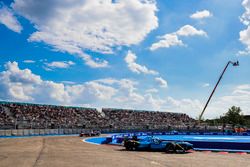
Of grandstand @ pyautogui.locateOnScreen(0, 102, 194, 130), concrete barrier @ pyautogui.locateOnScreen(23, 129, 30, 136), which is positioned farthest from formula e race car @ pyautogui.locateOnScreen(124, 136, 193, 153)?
grandstand @ pyautogui.locateOnScreen(0, 102, 194, 130)

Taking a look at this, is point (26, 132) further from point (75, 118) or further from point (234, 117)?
point (234, 117)

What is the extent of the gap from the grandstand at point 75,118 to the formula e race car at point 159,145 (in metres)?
33.4

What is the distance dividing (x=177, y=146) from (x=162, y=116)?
69986 mm

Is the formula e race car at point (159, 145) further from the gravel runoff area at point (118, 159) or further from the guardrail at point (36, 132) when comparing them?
the guardrail at point (36, 132)

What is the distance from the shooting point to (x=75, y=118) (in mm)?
70750

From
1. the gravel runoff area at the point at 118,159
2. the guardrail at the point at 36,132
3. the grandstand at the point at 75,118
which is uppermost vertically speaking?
the grandstand at the point at 75,118

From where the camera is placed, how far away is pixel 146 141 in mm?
25719

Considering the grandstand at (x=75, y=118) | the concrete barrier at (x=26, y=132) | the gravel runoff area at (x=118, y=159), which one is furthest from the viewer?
the grandstand at (x=75, y=118)

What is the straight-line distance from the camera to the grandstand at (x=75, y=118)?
5872cm

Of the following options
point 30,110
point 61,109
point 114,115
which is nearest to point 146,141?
point 30,110

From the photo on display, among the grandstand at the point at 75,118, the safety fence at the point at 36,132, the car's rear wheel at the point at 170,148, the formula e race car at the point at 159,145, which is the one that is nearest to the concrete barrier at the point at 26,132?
the safety fence at the point at 36,132

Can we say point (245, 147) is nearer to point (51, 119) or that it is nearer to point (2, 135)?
point (2, 135)

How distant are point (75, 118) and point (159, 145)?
160 ft

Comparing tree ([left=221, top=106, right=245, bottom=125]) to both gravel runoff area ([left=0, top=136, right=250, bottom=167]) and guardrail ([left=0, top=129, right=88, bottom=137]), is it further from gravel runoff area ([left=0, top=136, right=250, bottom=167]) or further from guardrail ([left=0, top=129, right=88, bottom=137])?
gravel runoff area ([left=0, top=136, right=250, bottom=167])
